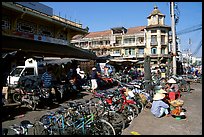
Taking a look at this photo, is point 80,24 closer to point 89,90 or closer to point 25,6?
point 25,6

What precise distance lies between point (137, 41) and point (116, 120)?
45.1 metres

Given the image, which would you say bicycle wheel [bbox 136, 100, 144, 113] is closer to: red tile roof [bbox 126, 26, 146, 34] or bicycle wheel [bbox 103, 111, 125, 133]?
bicycle wheel [bbox 103, 111, 125, 133]

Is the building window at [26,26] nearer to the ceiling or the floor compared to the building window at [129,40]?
nearer to the floor

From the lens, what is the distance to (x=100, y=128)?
4.71 meters

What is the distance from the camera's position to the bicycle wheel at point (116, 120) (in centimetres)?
538

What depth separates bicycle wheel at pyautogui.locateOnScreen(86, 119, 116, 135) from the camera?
465 centimetres

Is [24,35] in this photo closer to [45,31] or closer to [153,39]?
[45,31]

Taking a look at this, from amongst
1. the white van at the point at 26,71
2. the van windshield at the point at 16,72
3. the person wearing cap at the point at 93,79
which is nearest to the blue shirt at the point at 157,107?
the person wearing cap at the point at 93,79

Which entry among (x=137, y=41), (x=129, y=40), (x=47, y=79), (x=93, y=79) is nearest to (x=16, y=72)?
(x=93, y=79)

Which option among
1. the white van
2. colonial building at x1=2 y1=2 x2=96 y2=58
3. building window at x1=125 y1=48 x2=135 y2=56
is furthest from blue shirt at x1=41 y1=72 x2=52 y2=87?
building window at x1=125 y1=48 x2=135 y2=56

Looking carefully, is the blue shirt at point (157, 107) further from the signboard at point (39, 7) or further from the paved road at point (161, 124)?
the signboard at point (39, 7)

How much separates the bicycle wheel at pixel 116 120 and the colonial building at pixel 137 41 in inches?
1538

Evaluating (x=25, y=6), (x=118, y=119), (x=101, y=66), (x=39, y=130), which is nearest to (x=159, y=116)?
(x=118, y=119)

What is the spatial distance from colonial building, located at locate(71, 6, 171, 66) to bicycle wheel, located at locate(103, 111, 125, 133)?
128 feet
